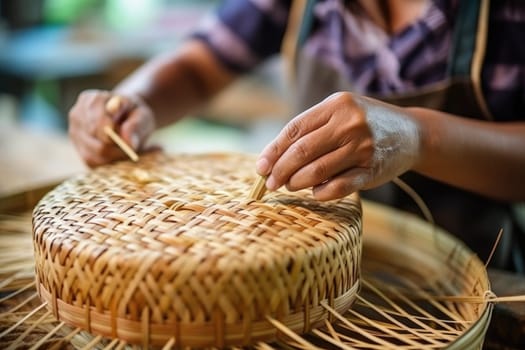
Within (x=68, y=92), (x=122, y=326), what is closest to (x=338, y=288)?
(x=122, y=326)

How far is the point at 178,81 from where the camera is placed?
141 cm

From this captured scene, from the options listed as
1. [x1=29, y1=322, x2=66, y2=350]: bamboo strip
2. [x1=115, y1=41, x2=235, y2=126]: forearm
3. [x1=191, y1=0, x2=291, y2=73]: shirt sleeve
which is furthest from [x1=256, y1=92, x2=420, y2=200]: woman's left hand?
[x1=191, y1=0, x2=291, y2=73]: shirt sleeve

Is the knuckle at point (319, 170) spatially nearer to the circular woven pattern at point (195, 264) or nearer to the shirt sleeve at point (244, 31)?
the circular woven pattern at point (195, 264)

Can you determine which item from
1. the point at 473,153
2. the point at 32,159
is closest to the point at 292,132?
the point at 473,153

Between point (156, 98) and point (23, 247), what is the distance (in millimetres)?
469

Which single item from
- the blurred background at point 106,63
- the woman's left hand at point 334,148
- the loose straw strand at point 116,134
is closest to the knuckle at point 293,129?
the woman's left hand at point 334,148

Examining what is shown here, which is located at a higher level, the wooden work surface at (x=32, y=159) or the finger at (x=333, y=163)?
the finger at (x=333, y=163)

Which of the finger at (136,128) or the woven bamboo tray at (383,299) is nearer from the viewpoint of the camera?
the woven bamboo tray at (383,299)

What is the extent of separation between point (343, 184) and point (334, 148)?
5cm

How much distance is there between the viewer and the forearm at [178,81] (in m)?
1.33

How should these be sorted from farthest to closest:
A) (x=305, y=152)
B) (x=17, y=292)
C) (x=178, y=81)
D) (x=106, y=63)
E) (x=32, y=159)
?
1. (x=106, y=63)
2. (x=32, y=159)
3. (x=178, y=81)
4. (x=17, y=292)
5. (x=305, y=152)

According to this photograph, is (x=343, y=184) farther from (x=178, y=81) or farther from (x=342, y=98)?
(x=178, y=81)

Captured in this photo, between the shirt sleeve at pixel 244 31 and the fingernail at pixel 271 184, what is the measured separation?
732 mm

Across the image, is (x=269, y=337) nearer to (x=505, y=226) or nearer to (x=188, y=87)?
(x=505, y=226)
